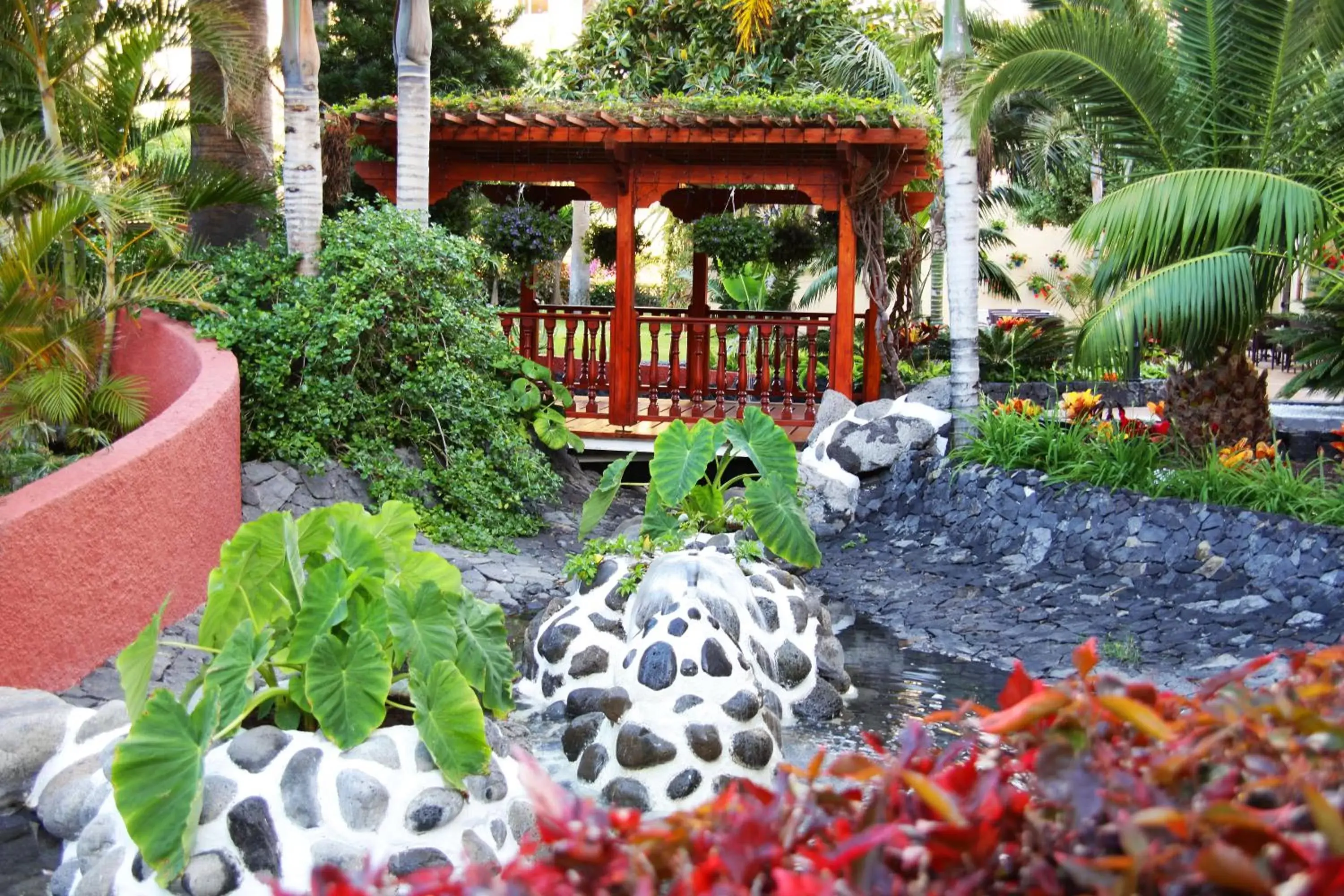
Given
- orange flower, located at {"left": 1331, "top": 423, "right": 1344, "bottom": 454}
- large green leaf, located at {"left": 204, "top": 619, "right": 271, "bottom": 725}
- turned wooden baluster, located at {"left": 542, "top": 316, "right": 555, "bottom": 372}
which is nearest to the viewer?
large green leaf, located at {"left": 204, "top": 619, "right": 271, "bottom": 725}

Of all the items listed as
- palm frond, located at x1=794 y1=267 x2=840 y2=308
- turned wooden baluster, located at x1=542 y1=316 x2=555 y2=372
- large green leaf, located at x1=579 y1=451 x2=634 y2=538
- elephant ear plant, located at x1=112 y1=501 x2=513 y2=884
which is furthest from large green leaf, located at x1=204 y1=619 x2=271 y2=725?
palm frond, located at x1=794 y1=267 x2=840 y2=308

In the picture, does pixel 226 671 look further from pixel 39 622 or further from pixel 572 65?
pixel 572 65

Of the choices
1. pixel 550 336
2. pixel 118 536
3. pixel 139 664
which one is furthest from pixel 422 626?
pixel 550 336

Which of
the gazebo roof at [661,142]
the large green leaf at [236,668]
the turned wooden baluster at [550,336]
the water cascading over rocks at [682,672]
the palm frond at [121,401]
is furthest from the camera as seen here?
the turned wooden baluster at [550,336]

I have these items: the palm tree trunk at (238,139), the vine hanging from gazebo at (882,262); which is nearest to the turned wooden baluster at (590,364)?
Answer: the vine hanging from gazebo at (882,262)

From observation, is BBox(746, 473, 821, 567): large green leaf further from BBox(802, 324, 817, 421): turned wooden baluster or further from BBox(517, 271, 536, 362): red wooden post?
BBox(517, 271, 536, 362): red wooden post

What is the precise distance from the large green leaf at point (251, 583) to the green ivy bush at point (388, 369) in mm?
4339

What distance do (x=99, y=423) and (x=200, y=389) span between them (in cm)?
86

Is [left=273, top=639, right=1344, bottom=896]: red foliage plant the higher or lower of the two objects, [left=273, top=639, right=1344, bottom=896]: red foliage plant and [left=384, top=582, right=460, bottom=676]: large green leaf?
the higher

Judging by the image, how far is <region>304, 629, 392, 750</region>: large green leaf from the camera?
12.3 ft

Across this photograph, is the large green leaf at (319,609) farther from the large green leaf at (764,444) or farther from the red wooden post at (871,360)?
the red wooden post at (871,360)

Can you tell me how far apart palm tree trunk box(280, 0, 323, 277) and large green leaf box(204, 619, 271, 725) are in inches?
233

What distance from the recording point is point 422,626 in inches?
157

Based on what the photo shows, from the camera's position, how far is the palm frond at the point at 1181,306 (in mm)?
7762
